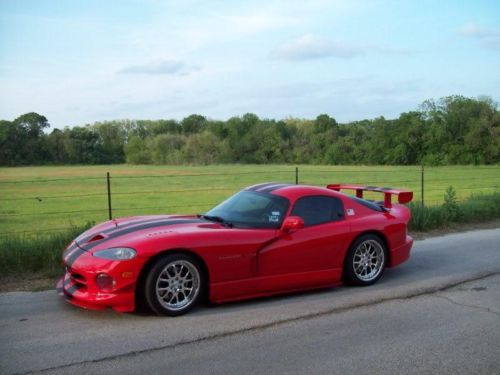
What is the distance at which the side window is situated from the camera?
251 inches

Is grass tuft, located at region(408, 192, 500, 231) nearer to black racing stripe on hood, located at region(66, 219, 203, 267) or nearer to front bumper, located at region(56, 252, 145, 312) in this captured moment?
black racing stripe on hood, located at region(66, 219, 203, 267)

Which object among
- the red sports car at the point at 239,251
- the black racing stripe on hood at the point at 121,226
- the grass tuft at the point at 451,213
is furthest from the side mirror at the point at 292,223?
the grass tuft at the point at 451,213

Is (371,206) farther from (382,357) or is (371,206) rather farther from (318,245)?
(382,357)

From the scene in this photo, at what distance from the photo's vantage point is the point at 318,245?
6.23 m

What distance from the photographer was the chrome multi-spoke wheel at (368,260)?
6.68m

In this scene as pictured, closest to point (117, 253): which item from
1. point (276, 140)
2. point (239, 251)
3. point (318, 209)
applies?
point (239, 251)

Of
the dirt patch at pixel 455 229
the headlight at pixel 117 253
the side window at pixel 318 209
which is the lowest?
the dirt patch at pixel 455 229

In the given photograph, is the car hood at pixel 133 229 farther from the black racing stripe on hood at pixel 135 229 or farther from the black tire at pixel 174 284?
the black tire at pixel 174 284

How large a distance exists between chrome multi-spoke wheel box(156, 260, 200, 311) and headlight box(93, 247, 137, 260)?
356 mm

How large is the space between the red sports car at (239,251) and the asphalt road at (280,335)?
211 mm

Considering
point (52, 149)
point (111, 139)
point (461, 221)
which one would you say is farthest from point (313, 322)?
point (111, 139)

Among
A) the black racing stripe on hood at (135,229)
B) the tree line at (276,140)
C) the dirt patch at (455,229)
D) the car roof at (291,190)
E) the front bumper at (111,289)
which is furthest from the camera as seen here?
the tree line at (276,140)

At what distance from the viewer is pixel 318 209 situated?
257 inches

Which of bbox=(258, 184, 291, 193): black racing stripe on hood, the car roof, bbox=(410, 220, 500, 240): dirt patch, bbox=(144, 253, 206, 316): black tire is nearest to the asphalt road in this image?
bbox=(144, 253, 206, 316): black tire
